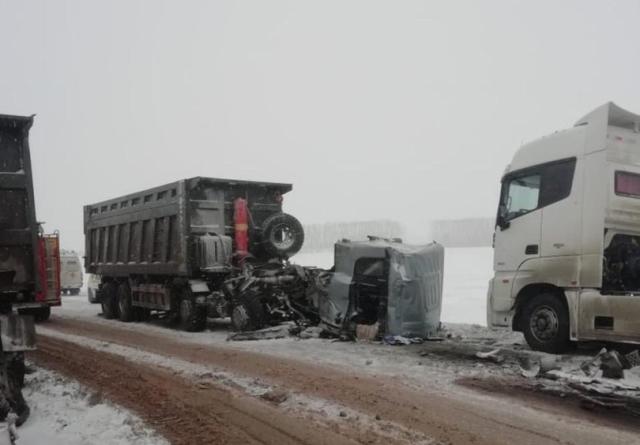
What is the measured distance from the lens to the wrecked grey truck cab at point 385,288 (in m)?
9.92

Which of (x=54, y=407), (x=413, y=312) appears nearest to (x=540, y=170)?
(x=413, y=312)

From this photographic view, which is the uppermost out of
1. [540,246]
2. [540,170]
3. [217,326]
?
[540,170]

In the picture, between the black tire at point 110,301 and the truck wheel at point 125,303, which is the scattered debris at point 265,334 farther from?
the black tire at point 110,301

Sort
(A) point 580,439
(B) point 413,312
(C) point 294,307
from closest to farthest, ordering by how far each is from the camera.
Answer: (A) point 580,439 < (B) point 413,312 < (C) point 294,307

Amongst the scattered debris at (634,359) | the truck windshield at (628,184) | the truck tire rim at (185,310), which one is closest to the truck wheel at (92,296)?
the truck tire rim at (185,310)

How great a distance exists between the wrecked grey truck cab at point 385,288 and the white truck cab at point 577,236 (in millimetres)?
1671

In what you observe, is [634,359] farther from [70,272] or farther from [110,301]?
[70,272]

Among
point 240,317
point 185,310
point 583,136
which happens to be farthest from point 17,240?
point 583,136

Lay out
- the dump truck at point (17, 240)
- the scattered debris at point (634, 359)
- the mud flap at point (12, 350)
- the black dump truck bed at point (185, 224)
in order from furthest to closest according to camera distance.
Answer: the black dump truck bed at point (185, 224), the scattered debris at point (634, 359), the dump truck at point (17, 240), the mud flap at point (12, 350)

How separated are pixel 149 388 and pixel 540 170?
6.51m

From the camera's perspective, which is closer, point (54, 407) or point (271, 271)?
point (54, 407)

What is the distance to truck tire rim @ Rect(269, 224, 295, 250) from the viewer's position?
506 inches

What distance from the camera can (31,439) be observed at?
4.76m

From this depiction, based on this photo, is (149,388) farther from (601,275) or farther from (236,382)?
(601,275)
